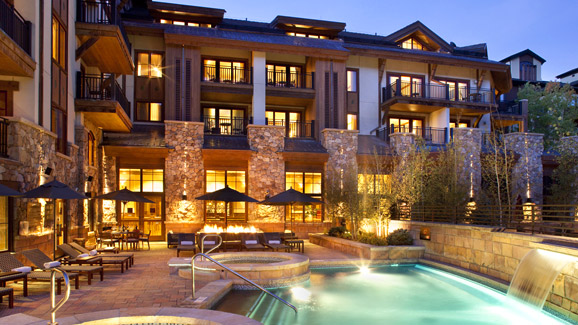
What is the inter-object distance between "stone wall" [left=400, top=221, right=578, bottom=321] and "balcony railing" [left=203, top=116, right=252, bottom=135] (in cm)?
1058

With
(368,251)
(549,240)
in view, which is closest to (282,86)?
(368,251)

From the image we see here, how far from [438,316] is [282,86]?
1634cm

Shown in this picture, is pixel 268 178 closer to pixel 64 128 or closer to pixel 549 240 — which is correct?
pixel 64 128

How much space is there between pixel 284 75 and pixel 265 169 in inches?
238

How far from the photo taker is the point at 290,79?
2380 centimetres

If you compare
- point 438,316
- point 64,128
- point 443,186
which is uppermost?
point 64,128

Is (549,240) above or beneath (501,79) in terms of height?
beneath

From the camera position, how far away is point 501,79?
27406mm

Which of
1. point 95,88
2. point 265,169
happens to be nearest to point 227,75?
point 265,169

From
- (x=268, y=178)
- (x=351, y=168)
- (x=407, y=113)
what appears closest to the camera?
(x=351, y=168)

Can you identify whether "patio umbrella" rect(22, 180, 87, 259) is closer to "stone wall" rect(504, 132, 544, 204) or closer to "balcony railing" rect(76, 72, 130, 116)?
"balcony railing" rect(76, 72, 130, 116)

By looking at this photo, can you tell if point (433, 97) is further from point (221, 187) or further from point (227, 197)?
point (227, 197)

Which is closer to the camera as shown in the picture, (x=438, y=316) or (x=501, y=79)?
(x=438, y=316)

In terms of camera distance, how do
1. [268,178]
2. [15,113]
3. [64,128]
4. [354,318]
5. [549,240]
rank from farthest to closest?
[268,178], [64,128], [15,113], [549,240], [354,318]
